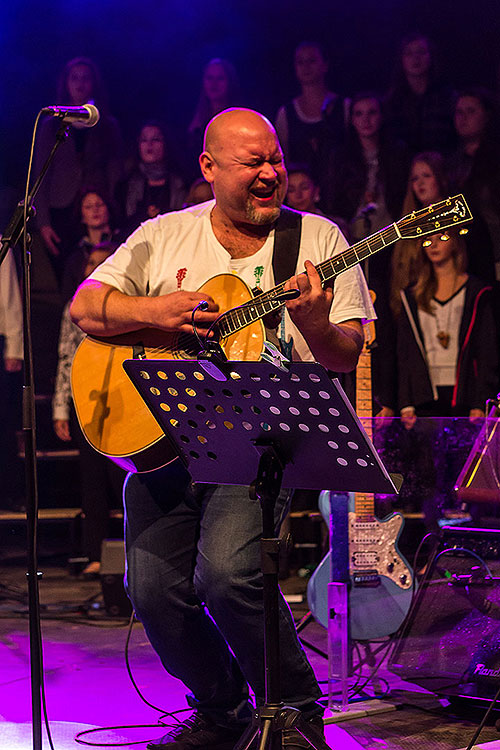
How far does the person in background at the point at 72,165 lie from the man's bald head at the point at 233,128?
4235mm

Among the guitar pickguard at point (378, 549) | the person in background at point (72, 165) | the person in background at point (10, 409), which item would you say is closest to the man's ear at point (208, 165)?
the guitar pickguard at point (378, 549)

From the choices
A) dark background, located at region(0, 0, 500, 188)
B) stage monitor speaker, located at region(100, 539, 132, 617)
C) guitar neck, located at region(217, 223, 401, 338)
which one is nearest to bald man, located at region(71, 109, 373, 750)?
guitar neck, located at region(217, 223, 401, 338)

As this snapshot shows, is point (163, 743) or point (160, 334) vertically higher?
point (160, 334)

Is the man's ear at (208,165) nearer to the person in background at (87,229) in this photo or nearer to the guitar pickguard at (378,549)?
the guitar pickguard at (378,549)

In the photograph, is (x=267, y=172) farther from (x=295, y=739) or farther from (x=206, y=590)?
(x=295, y=739)

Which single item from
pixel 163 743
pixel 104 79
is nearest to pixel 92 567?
pixel 163 743

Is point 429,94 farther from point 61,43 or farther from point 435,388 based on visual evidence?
point 61,43

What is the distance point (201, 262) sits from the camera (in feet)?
10.9

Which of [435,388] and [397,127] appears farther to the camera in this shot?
[397,127]

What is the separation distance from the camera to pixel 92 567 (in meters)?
6.53

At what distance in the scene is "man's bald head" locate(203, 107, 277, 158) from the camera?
3.25 metres

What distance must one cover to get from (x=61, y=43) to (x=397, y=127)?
2.83m

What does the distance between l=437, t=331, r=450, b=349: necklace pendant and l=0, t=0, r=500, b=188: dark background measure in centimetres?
241

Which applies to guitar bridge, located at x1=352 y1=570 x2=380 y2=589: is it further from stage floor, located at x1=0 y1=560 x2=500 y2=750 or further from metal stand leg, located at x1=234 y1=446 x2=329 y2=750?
metal stand leg, located at x1=234 y1=446 x2=329 y2=750
